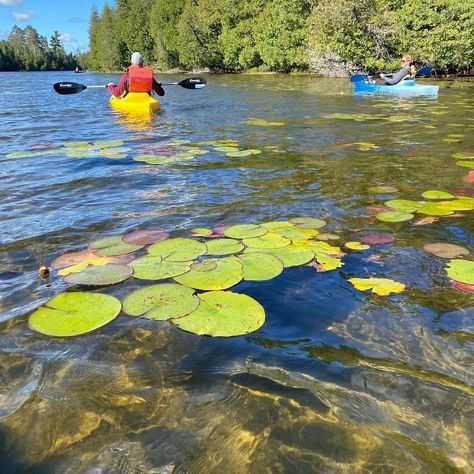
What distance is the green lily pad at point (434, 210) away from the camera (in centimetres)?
372

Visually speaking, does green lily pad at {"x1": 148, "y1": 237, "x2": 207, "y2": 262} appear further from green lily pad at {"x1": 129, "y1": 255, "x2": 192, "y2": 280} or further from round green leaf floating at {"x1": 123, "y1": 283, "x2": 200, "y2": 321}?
round green leaf floating at {"x1": 123, "y1": 283, "x2": 200, "y2": 321}

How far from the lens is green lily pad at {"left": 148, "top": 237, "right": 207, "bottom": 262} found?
290cm

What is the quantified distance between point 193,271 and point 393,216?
Result: 199 centimetres

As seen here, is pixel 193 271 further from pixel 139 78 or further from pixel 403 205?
pixel 139 78

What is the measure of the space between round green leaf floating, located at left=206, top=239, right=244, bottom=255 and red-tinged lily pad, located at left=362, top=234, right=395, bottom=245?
3.25 feet

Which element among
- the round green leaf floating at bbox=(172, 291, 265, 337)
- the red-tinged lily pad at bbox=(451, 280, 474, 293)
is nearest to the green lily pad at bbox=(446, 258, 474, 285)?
the red-tinged lily pad at bbox=(451, 280, 474, 293)

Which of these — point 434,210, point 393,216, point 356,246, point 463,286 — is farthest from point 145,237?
point 434,210

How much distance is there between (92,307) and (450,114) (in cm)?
1052

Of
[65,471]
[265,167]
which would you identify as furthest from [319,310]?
[265,167]

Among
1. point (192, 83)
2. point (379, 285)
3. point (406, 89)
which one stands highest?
point (192, 83)

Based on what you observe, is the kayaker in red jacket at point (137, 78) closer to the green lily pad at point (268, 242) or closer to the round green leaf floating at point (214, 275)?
the green lily pad at point (268, 242)

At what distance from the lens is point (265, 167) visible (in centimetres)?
562

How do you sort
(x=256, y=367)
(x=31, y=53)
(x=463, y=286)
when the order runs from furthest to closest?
(x=31, y=53), (x=463, y=286), (x=256, y=367)

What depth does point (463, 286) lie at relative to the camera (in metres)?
2.52
